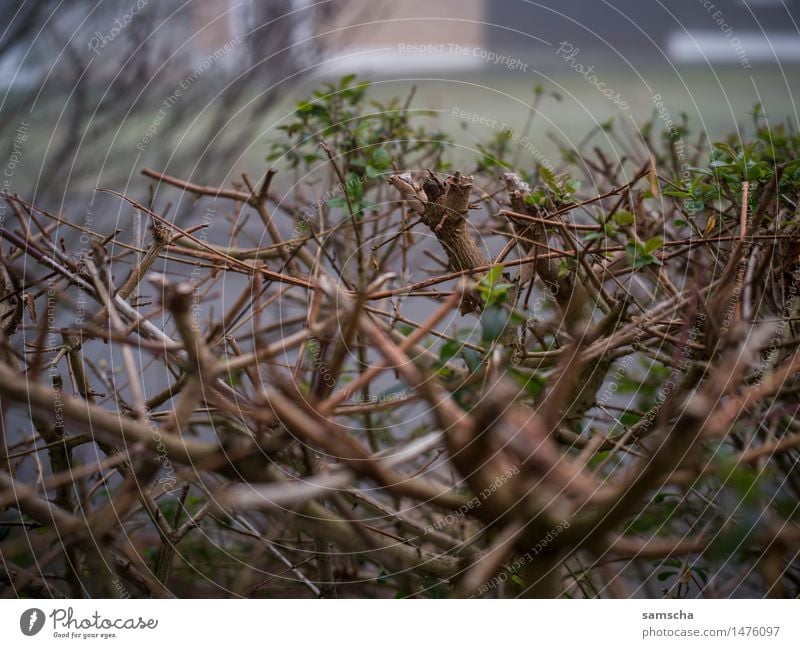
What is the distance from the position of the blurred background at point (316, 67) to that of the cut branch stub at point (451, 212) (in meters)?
0.25

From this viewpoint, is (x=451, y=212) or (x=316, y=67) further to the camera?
(x=316, y=67)

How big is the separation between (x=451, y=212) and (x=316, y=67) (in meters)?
0.45

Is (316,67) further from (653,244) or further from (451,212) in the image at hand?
(653,244)

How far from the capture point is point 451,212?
627 mm

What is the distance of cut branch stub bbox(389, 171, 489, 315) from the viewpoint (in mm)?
620

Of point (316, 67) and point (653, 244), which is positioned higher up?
point (316, 67)

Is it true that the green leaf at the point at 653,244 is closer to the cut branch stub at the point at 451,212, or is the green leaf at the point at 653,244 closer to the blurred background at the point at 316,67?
the cut branch stub at the point at 451,212

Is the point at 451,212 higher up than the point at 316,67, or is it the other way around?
the point at 316,67

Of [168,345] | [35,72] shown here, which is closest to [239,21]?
[35,72]

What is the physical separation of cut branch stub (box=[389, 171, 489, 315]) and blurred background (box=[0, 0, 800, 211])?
253 mm

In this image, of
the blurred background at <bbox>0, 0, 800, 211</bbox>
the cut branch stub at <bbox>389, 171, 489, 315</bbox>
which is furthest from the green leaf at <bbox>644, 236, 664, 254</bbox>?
the blurred background at <bbox>0, 0, 800, 211</bbox>

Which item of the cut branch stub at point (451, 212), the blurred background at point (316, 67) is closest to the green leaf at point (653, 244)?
the cut branch stub at point (451, 212)

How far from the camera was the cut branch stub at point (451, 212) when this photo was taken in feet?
2.03

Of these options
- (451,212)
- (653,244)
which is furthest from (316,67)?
(653,244)
